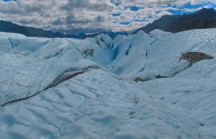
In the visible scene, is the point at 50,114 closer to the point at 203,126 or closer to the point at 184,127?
the point at 184,127

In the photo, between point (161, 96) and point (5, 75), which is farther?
point (5, 75)

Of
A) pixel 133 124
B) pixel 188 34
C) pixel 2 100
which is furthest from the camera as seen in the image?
pixel 188 34

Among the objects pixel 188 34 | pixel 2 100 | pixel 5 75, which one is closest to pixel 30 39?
pixel 5 75

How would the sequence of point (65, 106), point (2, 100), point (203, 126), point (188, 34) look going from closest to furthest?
point (203, 126) < point (65, 106) < point (2, 100) < point (188, 34)

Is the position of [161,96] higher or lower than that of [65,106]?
lower

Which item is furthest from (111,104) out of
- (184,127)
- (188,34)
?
(188,34)

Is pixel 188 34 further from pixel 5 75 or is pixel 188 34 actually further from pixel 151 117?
pixel 5 75

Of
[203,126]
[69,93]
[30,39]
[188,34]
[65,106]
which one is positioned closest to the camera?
[203,126]

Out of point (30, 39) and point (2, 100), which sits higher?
point (30, 39)

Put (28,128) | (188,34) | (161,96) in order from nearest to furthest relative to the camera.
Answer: (28,128), (161,96), (188,34)
